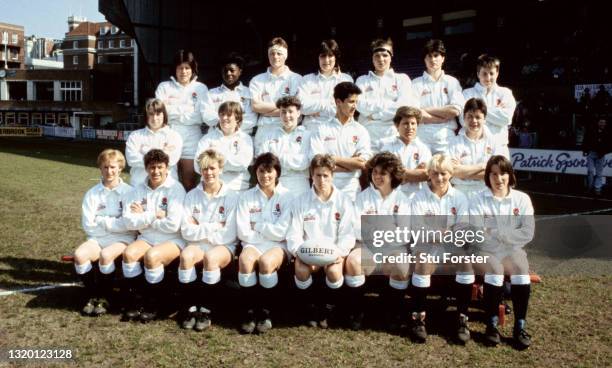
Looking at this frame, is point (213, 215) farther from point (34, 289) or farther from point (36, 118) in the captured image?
point (36, 118)

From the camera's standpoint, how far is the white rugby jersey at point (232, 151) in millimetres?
5723

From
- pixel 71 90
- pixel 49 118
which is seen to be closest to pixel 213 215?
pixel 71 90

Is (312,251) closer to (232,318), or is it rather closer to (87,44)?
(232,318)

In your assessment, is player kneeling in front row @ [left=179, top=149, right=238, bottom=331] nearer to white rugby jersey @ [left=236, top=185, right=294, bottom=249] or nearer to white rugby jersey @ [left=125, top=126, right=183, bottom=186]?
white rugby jersey @ [left=236, top=185, right=294, bottom=249]

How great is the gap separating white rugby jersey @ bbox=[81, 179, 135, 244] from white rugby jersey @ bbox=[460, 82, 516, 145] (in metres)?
3.68

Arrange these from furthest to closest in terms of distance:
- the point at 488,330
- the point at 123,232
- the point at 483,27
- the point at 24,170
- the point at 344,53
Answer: the point at 344,53 < the point at 483,27 < the point at 24,170 < the point at 123,232 < the point at 488,330

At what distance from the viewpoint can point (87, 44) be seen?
8806 centimetres

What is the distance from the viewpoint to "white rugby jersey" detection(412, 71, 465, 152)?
19.5 feet

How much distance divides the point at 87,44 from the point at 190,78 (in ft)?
298

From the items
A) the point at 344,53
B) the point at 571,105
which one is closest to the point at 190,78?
the point at 571,105

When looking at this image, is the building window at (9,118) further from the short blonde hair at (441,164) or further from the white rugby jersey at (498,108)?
the short blonde hair at (441,164)

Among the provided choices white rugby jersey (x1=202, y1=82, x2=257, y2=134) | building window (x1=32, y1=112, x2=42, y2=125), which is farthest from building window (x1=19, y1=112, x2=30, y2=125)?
white rugby jersey (x1=202, y1=82, x2=257, y2=134)

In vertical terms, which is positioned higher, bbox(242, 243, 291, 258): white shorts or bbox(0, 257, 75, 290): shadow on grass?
bbox(242, 243, 291, 258): white shorts

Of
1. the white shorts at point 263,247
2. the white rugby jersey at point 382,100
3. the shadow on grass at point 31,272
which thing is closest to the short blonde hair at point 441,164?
the white rugby jersey at point 382,100
